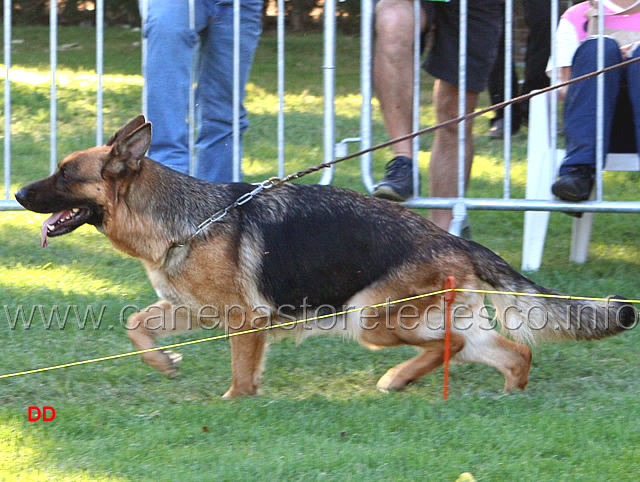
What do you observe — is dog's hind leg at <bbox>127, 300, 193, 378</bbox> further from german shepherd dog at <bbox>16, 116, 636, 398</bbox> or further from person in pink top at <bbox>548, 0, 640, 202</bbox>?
person in pink top at <bbox>548, 0, 640, 202</bbox>

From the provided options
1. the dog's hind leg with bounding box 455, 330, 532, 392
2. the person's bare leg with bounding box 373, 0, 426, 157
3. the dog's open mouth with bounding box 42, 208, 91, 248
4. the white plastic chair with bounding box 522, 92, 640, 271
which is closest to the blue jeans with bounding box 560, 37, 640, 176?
the white plastic chair with bounding box 522, 92, 640, 271

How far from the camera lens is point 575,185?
528 cm

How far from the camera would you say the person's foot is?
30.0ft

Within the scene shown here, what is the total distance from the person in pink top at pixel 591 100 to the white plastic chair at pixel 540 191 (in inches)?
13.8

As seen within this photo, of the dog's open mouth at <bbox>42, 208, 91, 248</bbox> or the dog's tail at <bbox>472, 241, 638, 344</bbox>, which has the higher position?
the dog's open mouth at <bbox>42, 208, 91, 248</bbox>

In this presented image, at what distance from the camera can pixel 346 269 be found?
4.19m

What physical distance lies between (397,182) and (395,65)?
0.73 m

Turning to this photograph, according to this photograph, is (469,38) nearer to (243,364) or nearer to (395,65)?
(395,65)

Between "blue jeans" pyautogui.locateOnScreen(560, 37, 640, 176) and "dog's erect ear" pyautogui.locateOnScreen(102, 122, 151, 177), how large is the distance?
8.49 ft

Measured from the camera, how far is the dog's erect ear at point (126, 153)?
4070 mm

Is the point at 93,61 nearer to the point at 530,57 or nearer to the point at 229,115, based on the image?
the point at 530,57

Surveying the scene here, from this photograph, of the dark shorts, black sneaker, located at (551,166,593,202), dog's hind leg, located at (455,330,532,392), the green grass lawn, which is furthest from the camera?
the dark shorts

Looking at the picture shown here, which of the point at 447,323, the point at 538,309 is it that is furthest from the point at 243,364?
the point at 538,309

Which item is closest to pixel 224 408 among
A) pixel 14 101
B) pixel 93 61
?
pixel 14 101
